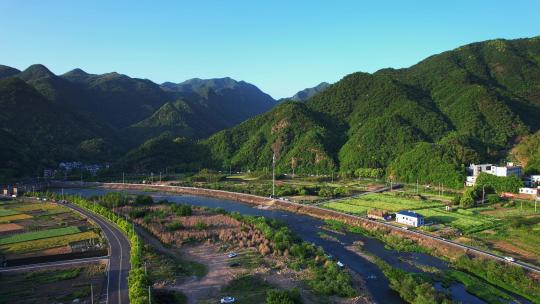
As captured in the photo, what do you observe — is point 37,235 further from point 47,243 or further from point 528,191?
point 528,191

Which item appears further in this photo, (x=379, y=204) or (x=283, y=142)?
(x=283, y=142)

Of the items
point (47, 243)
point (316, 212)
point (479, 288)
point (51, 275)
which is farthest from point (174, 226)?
point (479, 288)

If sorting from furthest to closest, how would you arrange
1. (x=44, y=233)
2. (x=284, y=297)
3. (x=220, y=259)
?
(x=44, y=233) → (x=220, y=259) → (x=284, y=297)

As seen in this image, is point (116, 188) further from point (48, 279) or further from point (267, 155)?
point (48, 279)

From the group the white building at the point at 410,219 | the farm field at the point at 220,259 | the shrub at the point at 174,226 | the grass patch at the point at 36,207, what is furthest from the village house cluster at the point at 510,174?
the grass patch at the point at 36,207

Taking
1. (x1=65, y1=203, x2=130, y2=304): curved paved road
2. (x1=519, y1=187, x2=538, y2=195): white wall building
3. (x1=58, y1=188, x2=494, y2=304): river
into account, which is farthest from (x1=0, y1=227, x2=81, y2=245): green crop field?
(x1=519, y1=187, x2=538, y2=195): white wall building

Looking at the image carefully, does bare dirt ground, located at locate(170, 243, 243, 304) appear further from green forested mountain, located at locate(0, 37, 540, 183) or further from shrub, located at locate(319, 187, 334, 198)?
green forested mountain, located at locate(0, 37, 540, 183)

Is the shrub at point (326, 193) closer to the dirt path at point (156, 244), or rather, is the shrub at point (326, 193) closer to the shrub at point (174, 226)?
the shrub at point (174, 226)
